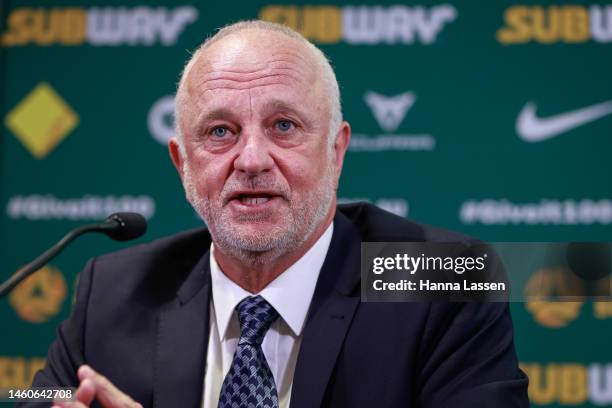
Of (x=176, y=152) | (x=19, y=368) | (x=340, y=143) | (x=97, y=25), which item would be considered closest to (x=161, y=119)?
(x=97, y=25)

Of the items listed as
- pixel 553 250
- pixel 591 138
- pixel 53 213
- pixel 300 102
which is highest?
pixel 591 138

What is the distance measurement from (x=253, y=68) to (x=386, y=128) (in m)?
1.43

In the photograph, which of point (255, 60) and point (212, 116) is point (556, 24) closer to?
point (255, 60)

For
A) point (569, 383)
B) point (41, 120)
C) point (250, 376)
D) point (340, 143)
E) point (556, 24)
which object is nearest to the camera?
point (250, 376)

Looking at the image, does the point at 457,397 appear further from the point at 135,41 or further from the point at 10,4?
the point at 10,4

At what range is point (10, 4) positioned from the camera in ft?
10.7

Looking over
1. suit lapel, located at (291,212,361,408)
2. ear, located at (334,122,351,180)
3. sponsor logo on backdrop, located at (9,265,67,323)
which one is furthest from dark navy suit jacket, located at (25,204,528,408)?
sponsor logo on backdrop, located at (9,265,67,323)

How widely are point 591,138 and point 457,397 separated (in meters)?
1.82

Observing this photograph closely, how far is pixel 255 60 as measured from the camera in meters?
1.69

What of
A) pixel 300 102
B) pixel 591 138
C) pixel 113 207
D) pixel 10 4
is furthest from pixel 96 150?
pixel 591 138

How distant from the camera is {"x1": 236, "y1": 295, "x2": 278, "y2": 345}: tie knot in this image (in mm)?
1623

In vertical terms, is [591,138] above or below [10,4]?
below

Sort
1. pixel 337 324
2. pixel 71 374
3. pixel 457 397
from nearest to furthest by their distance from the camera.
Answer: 1. pixel 457 397
2. pixel 337 324
3. pixel 71 374

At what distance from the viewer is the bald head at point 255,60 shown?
1.70 m
